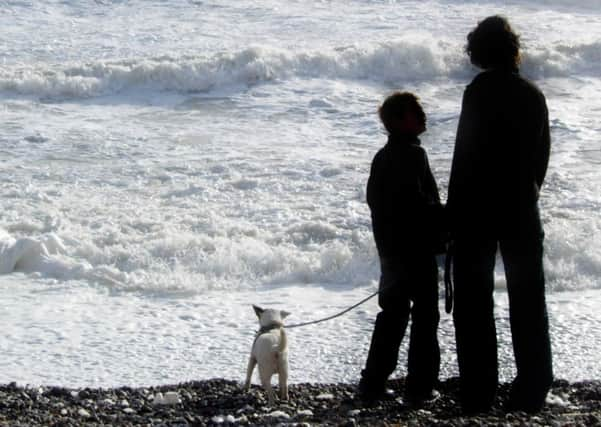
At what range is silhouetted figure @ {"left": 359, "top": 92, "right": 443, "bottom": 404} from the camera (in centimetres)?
551

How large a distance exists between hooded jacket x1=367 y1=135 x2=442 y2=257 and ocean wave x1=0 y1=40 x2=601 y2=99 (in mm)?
13217

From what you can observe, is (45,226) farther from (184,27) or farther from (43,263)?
(184,27)

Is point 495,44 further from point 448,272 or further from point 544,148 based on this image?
point 448,272

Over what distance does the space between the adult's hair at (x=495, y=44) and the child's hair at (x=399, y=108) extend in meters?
0.43

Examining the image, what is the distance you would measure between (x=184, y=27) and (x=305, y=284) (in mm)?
12861

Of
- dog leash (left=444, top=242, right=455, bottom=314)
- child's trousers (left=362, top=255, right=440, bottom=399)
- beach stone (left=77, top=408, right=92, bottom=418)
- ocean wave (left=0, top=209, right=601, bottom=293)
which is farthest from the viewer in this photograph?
ocean wave (left=0, top=209, right=601, bottom=293)

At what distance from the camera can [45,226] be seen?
457 inches

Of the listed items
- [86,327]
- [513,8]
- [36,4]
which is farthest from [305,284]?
[513,8]

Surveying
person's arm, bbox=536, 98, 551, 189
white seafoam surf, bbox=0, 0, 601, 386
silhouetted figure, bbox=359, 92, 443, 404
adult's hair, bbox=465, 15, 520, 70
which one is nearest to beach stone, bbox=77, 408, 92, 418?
white seafoam surf, bbox=0, 0, 601, 386

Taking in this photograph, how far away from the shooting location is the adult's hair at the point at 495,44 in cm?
513

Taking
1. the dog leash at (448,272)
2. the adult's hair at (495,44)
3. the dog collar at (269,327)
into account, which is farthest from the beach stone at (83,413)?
the adult's hair at (495,44)

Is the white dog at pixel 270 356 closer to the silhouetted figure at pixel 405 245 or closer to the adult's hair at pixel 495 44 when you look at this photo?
the silhouetted figure at pixel 405 245

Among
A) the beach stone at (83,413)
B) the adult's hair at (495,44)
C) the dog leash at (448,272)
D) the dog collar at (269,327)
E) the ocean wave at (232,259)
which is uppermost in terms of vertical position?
the adult's hair at (495,44)

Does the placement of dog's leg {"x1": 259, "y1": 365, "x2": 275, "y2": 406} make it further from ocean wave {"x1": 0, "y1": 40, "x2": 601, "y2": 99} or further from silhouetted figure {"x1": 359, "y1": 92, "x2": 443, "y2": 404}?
ocean wave {"x1": 0, "y1": 40, "x2": 601, "y2": 99}
